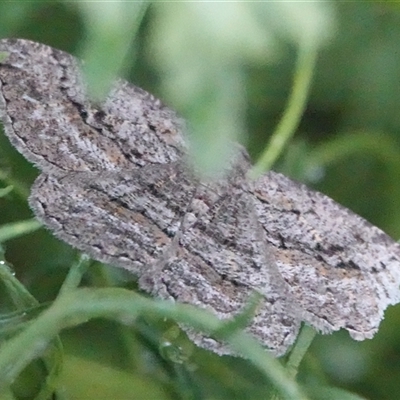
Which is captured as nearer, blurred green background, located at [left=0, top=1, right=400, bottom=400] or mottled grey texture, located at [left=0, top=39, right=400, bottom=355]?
blurred green background, located at [left=0, top=1, right=400, bottom=400]

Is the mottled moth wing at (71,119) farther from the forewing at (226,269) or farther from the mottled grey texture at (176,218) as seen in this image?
the forewing at (226,269)

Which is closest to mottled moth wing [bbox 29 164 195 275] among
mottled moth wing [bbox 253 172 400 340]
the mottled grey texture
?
the mottled grey texture

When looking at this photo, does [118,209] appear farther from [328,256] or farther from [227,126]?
[227,126]

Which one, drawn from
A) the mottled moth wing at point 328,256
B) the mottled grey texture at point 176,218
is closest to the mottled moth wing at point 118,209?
the mottled grey texture at point 176,218

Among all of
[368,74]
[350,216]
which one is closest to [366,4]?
[368,74]

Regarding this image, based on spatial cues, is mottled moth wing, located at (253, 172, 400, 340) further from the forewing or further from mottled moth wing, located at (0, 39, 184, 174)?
mottled moth wing, located at (0, 39, 184, 174)

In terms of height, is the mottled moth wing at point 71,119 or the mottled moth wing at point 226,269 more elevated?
the mottled moth wing at point 71,119

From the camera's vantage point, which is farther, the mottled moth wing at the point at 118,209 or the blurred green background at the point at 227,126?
the mottled moth wing at the point at 118,209

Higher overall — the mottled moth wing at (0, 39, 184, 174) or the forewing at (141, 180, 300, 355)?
the mottled moth wing at (0, 39, 184, 174)
